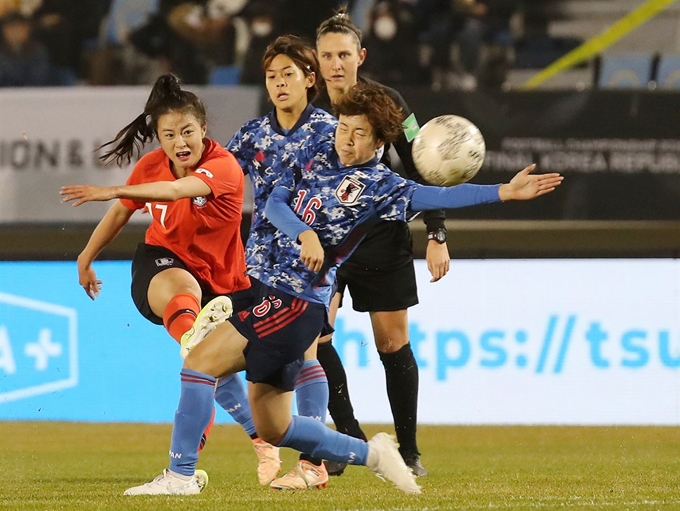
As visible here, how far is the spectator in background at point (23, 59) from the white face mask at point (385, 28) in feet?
10.2

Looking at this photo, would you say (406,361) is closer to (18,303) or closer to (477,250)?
(477,250)

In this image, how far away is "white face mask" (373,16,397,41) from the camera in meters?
11.5

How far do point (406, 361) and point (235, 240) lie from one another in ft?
3.47

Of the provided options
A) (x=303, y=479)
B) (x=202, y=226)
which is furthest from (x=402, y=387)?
(x=202, y=226)

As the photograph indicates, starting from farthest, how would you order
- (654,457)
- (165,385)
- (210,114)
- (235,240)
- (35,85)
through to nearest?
(35,85)
(210,114)
(165,385)
(654,457)
(235,240)

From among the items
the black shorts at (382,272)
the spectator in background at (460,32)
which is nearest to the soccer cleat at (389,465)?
the black shorts at (382,272)

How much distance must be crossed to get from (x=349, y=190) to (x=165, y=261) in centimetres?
138

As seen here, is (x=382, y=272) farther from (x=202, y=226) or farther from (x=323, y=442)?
(x=323, y=442)

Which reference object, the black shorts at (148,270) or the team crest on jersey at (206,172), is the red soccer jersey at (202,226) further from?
the team crest on jersey at (206,172)

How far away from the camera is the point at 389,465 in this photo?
4.67 m

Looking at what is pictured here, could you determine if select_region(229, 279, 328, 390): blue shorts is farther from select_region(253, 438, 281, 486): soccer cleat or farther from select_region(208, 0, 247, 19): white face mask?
select_region(208, 0, 247, 19): white face mask

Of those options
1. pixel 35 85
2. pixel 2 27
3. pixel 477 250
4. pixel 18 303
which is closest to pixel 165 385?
pixel 18 303

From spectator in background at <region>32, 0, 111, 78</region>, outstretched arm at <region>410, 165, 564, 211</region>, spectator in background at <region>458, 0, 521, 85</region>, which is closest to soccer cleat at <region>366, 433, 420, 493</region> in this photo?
outstretched arm at <region>410, 165, 564, 211</region>

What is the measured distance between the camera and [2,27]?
11727 mm
